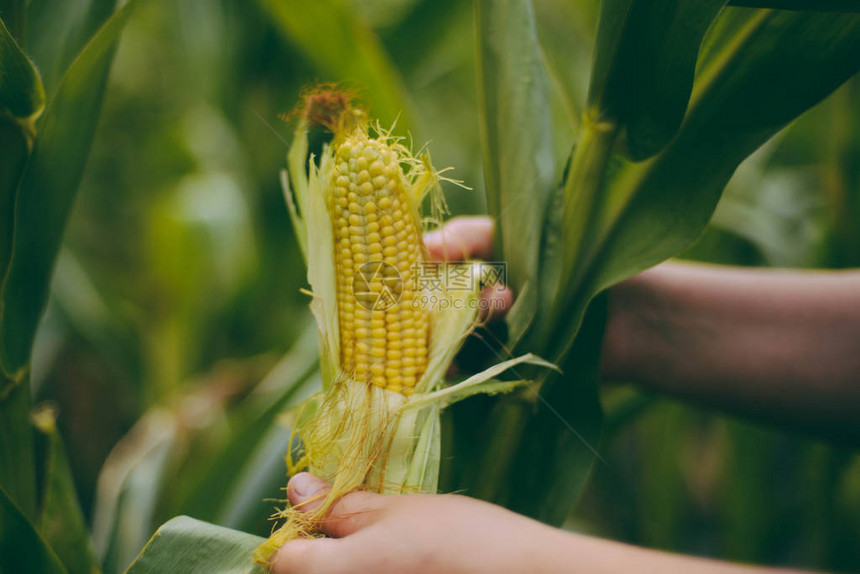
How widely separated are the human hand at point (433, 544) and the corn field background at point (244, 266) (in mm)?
176

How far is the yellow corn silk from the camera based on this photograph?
0.46 metres

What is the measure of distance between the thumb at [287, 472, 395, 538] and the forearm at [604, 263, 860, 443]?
1.35ft

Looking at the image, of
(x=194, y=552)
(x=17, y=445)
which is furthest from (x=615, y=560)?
(x=17, y=445)

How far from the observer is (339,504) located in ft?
1.48

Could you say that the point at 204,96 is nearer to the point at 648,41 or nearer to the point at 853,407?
the point at 648,41

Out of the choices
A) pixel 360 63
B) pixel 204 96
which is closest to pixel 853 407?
pixel 360 63

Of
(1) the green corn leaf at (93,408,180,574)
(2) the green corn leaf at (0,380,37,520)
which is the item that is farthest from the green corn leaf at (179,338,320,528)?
(2) the green corn leaf at (0,380,37,520)

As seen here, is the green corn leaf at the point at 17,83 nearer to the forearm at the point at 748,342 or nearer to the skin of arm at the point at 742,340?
the skin of arm at the point at 742,340

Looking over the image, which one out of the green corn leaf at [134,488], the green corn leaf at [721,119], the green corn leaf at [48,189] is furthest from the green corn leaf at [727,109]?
the green corn leaf at [134,488]

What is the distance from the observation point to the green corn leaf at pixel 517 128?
1.73ft

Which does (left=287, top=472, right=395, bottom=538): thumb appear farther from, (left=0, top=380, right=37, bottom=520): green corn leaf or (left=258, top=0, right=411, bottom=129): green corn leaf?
(left=258, top=0, right=411, bottom=129): green corn leaf

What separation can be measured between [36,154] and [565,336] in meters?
0.53

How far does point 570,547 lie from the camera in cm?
36

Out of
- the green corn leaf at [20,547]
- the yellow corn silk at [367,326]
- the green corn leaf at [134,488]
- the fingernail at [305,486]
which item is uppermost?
the yellow corn silk at [367,326]
